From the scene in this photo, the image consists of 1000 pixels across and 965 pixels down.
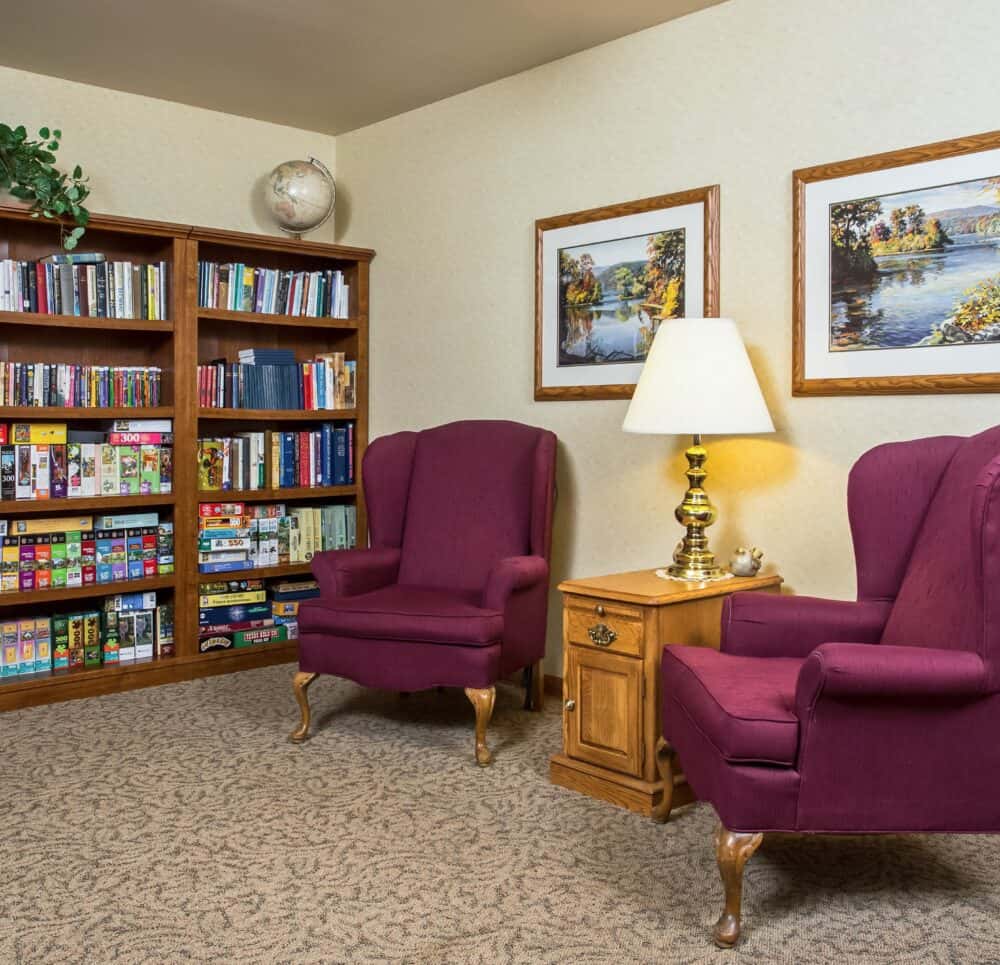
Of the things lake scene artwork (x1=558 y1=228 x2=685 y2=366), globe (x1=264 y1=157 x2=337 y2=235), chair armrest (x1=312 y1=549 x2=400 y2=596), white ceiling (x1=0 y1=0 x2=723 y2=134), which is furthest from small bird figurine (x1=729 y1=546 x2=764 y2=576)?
globe (x1=264 y1=157 x2=337 y2=235)

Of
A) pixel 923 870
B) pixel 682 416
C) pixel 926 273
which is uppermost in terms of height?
pixel 926 273

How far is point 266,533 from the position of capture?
4.67m

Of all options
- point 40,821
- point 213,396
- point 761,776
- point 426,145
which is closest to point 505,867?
point 761,776

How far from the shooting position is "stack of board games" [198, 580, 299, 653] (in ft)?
14.8

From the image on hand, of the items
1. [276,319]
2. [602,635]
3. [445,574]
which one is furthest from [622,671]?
[276,319]

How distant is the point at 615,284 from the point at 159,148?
7.25 ft

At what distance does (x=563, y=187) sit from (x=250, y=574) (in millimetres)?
2102

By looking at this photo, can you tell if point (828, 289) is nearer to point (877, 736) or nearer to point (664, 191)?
point (664, 191)

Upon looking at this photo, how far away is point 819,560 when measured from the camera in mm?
3338

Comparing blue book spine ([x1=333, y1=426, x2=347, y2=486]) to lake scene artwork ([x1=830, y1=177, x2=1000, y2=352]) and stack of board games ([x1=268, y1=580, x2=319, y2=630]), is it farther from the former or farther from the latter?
lake scene artwork ([x1=830, y1=177, x2=1000, y2=352])

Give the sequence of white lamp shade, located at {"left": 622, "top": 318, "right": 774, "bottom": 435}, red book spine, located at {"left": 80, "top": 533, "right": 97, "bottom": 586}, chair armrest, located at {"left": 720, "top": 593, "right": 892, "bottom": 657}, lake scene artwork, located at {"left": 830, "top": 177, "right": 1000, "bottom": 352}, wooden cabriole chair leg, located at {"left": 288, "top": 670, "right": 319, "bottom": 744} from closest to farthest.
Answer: chair armrest, located at {"left": 720, "top": 593, "right": 892, "bottom": 657}
lake scene artwork, located at {"left": 830, "top": 177, "right": 1000, "bottom": 352}
white lamp shade, located at {"left": 622, "top": 318, "right": 774, "bottom": 435}
wooden cabriole chair leg, located at {"left": 288, "top": 670, "right": 319, "bottom": 744}
red book spine, located at {"left": 80, "top": 533, "right": 97, "bottom": 586}

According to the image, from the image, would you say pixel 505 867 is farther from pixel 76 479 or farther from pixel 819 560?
pixel 76 479

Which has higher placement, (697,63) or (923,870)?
(697,63)

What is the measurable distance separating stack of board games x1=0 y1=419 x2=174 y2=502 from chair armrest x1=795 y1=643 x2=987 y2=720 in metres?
3.07
